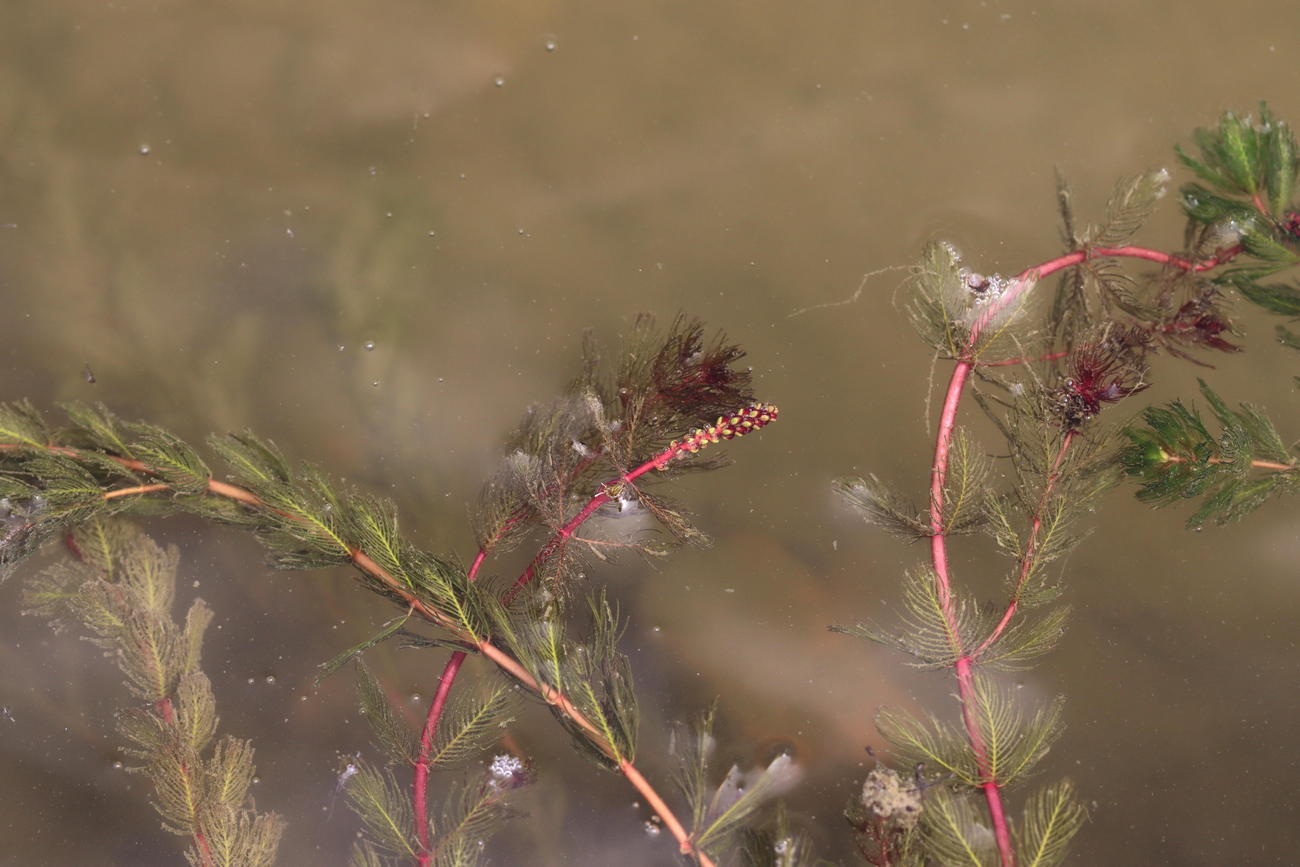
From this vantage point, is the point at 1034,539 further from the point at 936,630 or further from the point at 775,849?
the point at 775,849

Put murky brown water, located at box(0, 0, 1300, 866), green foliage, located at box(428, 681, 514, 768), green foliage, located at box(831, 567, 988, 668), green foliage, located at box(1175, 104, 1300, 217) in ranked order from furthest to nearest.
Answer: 1. murky brown water, located at box(0, 0, 1300, 866)
2. green foliage, located at box(428, 681, 514, 768)
3. green foliage, located at box(831, 567, 988, 668)
4. green foliage, located at box(1175, 104, 1300, 217)

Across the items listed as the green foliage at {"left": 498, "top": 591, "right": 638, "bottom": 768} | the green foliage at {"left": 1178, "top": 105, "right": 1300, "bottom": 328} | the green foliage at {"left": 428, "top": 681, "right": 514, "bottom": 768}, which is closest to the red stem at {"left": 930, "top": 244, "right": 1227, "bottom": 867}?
the green foliage at {"left": 1178, "top": 105, "right": 1300, "bottom": 328}

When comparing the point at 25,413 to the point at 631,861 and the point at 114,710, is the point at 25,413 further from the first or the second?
the point at 631,861

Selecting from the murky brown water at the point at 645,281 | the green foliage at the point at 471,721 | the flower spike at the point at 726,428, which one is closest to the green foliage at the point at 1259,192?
the murky brown water at the point at 645,281

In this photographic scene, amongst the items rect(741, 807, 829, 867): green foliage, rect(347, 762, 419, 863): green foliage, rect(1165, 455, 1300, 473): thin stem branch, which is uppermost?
rect(1165, 455, 1300, 473): thin stem branch

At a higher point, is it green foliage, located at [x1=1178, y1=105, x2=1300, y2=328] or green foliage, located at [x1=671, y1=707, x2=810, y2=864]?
green foliage, located at [x1=1178, y1=105, x2=1300, y2=328]

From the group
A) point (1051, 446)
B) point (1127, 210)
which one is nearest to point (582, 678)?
point (1051, 446)

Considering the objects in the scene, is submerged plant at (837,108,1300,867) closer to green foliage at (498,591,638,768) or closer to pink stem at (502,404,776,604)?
pink stem at (502,404,776,604)
